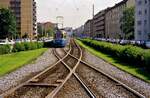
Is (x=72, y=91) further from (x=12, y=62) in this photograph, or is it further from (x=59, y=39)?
(x=59, y=39)

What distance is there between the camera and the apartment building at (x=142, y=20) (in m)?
104

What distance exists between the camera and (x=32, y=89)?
15469mm

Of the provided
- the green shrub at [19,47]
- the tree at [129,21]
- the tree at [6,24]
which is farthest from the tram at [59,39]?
the tree at [6,24]

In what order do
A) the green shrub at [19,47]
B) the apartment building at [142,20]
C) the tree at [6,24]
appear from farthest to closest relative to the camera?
1. the tree at [6,24]
2. the apartment building at [142,20]
3. the green shrub at [19,47]

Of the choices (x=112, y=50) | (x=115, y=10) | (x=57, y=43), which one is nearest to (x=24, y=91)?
(x=112, y=50)

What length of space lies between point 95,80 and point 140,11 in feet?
294

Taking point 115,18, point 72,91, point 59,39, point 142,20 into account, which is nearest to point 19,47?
point 59,39

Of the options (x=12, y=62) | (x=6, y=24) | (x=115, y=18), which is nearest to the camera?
(x=12, y=62)

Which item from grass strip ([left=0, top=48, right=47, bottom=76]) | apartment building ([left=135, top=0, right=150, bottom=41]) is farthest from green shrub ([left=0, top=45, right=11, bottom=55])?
apartment building ([left=135, top=0, right=150, bottom=41])

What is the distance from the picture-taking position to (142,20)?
106 metres

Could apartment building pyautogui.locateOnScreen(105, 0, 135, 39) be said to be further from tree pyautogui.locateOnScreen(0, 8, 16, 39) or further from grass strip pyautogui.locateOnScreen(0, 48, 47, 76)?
grass strip pyautogui.locateOnScreen(0, 48, 47, 76)

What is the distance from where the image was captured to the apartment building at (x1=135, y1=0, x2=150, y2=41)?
104188mm

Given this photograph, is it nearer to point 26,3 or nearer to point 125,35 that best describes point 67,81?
point 125,35

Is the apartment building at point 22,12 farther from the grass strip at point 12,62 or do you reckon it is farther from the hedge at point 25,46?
the grass strip at point 12,62
